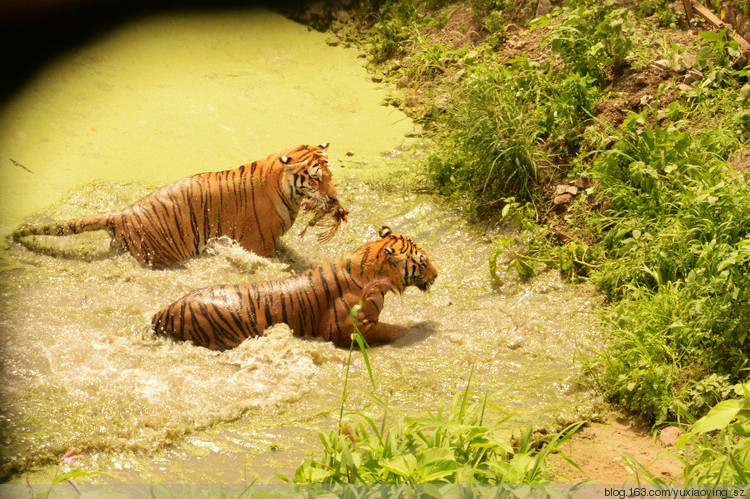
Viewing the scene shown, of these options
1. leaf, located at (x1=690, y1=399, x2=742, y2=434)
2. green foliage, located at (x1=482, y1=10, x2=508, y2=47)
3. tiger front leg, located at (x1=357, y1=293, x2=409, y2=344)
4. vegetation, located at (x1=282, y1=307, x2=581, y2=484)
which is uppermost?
green foliage, located at (x1=482, y1=10, x2=508, y2=47)

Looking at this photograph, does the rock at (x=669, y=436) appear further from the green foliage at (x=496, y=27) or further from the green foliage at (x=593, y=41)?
the green foliage at (x=496, y=27)

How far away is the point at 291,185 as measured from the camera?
213 inches

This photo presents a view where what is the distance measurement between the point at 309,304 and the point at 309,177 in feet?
3.58

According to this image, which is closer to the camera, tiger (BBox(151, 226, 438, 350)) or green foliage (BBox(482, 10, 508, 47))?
tiger (BBox(151, 226, 438, 350))

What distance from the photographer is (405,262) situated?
4.78 m

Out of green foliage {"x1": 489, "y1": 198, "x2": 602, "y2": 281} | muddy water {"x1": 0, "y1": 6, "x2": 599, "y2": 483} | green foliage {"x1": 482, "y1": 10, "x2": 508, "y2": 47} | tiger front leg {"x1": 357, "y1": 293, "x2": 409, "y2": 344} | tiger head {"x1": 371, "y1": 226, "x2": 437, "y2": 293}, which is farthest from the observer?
green foliage {"x1": 482, "y1": 10, "x2": 508, "y2": 47}

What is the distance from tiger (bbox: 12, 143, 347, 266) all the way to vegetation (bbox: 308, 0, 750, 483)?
1363 mm

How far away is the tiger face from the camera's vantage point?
187 inches

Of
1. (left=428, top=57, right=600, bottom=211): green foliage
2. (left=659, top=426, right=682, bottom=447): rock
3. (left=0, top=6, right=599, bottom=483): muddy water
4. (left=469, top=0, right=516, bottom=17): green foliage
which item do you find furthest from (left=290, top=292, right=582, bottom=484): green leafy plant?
(left=469, top=0, right=516, bottom=17): green foliage

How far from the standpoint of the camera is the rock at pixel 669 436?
3889 mm

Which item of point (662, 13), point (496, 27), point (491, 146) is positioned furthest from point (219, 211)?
point (662, 13)

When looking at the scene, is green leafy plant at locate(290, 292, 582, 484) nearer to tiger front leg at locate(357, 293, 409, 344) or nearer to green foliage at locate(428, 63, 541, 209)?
tiger front leg at locate(357, 293, 409, 344)

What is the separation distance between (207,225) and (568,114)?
2796 millimetres

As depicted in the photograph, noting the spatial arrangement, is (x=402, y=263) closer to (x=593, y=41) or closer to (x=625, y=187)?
(x=625, y=187)
